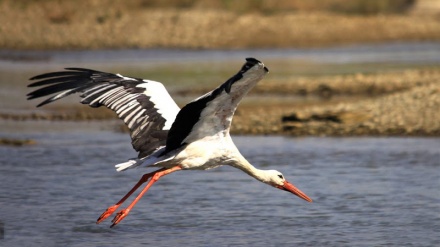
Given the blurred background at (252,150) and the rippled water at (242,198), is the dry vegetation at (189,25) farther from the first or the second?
the rippled water at (242,198)

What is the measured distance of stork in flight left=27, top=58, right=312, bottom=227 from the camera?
9.95 metres

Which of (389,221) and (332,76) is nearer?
(389,221)

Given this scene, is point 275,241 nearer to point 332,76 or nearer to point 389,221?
point 389,221

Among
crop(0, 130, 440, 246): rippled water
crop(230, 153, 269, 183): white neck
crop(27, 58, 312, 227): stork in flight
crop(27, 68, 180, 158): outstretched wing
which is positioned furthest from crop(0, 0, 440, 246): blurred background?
crop(27, 68, 180, 158): outstretched wing

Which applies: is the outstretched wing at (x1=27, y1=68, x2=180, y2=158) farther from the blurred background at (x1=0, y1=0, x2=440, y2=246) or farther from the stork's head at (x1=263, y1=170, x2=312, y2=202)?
the stork's head at (x1=263, y1=170, x2=312, y2=202)

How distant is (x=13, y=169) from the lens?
1444cm

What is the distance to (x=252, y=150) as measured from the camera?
16.2m

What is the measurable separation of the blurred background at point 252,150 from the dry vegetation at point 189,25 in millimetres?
295

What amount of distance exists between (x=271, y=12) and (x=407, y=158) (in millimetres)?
29380

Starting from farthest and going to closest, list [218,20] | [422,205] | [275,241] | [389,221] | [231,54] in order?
[218,20] → [231,54] → [422,205] → [389,221] → [275,241]

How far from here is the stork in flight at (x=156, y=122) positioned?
→ 9.95 metres

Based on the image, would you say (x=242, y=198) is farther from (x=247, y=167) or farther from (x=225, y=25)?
(x=225, y=25)

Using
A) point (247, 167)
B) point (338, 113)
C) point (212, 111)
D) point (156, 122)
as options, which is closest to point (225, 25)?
point (338, 113)

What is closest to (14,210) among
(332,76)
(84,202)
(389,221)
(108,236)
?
(84,202)
